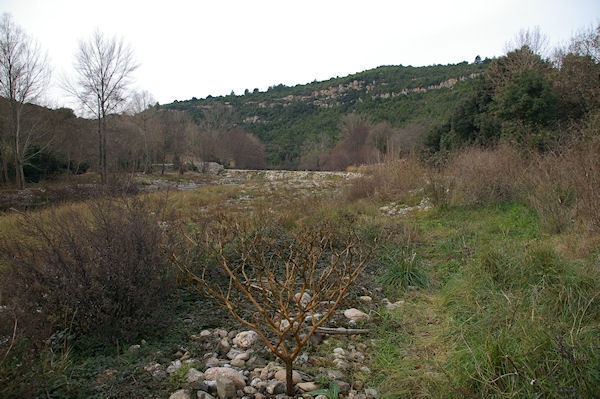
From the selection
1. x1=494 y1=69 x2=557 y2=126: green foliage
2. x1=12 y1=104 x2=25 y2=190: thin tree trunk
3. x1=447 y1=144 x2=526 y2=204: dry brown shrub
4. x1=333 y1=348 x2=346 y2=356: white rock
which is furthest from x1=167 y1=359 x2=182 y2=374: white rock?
x1=12 y1=104 x2=25 y2=190: thin tree trunk

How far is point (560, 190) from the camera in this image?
214 inches

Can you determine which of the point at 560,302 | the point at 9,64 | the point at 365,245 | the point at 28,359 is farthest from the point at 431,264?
the point at 9,64

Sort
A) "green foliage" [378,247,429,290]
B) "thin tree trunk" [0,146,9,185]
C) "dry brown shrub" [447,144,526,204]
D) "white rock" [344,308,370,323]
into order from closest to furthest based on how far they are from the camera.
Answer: "white rock" [344,308,370,323]
"green foliage" [378,247,429,290]
"dry brown shrub" [447,144,526,204]
"thin tree trunk" [0,146,9,185]

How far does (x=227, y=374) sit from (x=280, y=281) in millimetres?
1776

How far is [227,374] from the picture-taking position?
2.03 metres

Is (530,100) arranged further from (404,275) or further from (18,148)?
(18,148)

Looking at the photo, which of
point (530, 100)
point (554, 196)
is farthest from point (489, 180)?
point (530, 100)

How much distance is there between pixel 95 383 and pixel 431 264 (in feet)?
13.0

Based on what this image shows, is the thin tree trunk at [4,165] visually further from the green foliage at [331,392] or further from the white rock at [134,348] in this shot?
the green foliage at [331,392]

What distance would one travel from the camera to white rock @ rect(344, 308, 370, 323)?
2904 mm

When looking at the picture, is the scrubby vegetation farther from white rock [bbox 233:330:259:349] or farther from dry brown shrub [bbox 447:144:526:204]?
dry brown shrub [bbox 447:144:526:204]

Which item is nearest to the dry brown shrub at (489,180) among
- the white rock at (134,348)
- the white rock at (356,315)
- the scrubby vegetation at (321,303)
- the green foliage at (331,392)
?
the scrubby vegetation at (321,303)

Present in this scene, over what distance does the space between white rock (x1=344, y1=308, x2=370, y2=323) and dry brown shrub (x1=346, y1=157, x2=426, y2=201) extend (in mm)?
7038

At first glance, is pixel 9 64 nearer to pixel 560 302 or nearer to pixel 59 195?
pixel 59 195
